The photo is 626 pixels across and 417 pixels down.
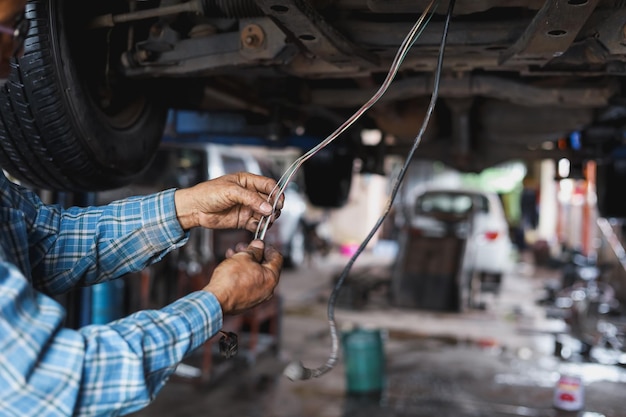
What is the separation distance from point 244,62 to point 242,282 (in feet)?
2.83

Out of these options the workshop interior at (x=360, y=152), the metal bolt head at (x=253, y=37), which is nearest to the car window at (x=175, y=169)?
the workshop interior at (x=360, y=152)

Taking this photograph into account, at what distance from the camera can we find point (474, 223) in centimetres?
723

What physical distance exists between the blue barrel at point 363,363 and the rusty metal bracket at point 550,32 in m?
2.42

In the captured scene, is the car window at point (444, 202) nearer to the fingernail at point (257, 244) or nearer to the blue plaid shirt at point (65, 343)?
the fingernail at point (257, 244)

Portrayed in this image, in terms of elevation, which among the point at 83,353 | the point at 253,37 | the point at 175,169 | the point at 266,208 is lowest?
the point at 83,353

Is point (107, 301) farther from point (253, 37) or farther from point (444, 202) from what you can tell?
point (444, 202)

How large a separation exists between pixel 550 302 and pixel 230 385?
439 cm

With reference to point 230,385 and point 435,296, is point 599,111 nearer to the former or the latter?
point 230,385

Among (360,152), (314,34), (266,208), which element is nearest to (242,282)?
(266,208)

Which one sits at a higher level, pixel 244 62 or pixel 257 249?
pixel 244 62

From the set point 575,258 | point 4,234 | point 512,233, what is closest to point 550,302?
point 575,258

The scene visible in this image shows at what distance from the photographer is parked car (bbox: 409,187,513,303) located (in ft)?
24.2

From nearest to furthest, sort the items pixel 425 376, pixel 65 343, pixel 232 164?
pixel 65 343, pixel 425 376, pixel 232 164

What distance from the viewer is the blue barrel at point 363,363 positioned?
3787 millimetres
